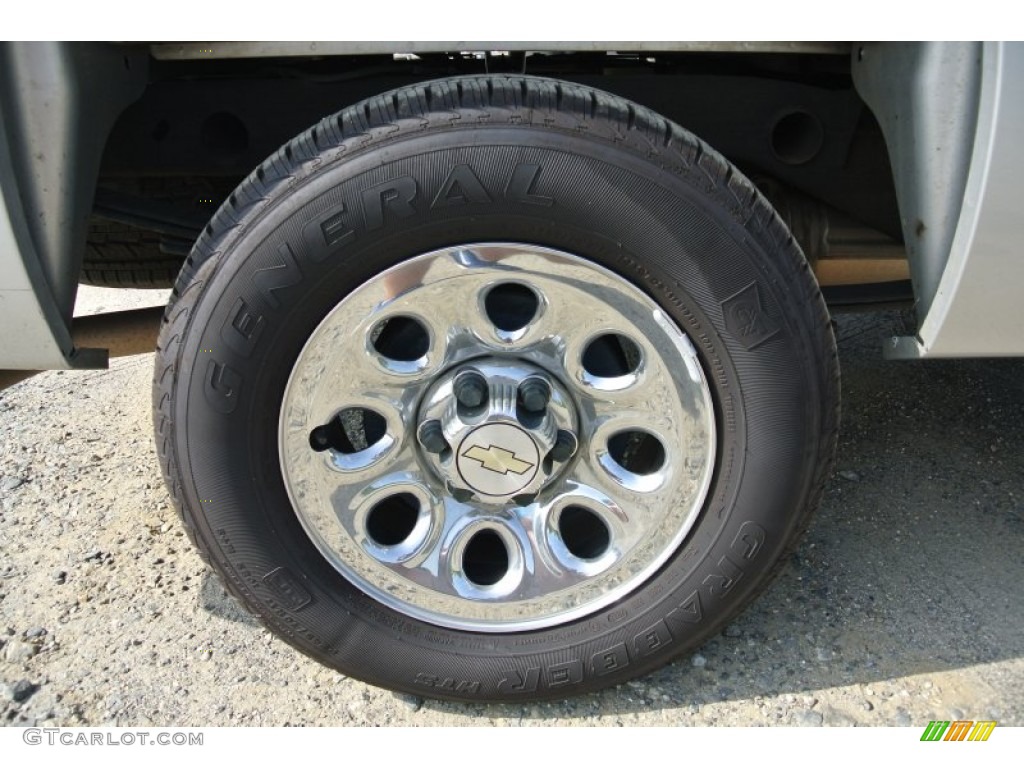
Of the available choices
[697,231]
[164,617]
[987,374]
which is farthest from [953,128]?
[164,617]

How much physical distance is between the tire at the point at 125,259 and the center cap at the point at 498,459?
1.38m

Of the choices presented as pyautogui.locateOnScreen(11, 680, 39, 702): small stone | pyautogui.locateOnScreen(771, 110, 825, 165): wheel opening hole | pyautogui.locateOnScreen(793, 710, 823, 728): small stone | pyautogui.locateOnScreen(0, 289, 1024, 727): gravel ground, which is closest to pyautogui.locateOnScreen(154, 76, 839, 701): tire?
pyautogui.locateOnScreen(0, 289, 1024, 727): gravel ground

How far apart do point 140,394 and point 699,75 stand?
96.6 inches

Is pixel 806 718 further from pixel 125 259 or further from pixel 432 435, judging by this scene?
pixel 125 259

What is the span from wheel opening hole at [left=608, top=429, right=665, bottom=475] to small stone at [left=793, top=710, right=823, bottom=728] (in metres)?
0.64

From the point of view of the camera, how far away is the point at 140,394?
332cm

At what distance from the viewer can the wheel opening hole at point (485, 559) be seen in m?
1.98

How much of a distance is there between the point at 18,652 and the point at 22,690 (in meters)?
→ 0.14

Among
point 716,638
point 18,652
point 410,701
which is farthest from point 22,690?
point 716,638

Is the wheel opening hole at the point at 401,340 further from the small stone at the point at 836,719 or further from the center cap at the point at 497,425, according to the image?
the small stone at the point at 836,719

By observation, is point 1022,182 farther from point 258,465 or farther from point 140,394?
point 140,394

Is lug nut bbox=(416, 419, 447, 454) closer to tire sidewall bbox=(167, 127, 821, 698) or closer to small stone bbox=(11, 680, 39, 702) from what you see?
tire sidewall bbox=(167, 127, 821, 698)

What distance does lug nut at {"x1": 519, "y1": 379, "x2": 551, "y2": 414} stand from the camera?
1814 mm

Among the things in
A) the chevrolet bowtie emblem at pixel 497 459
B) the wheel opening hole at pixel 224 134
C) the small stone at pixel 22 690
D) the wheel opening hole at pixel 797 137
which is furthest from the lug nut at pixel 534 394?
the small stone at pixel 22 690
